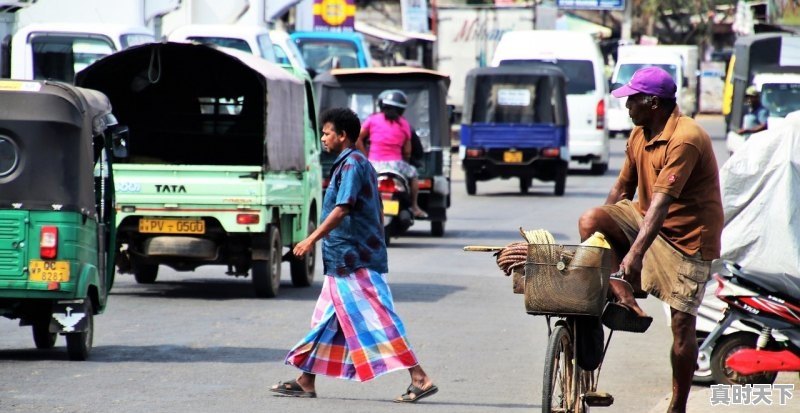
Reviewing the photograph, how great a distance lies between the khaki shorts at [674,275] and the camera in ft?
23.2

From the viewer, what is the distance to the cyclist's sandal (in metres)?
Result: 6.74

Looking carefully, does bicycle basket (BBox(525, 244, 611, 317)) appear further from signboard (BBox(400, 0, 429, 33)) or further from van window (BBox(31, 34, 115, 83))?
signboard (BBox(400, 0, 429, 33))

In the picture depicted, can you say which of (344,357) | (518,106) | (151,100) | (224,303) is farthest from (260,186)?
(518,106)

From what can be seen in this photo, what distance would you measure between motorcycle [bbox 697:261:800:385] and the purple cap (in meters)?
2.11

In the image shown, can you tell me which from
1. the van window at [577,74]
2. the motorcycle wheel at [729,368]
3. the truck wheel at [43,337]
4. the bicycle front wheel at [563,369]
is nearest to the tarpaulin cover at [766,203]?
the motorcycle wheel at [729,368]

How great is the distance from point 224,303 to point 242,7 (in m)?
16.0

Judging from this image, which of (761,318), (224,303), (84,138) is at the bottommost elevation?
(224,303)

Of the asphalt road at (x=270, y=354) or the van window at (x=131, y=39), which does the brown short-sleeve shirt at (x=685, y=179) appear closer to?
the asphalt road at (x=270, y=354)

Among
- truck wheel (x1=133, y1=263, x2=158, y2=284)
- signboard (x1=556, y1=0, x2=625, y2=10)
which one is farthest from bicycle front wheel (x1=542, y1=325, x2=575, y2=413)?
signboard (x1=556, y1=0, x2=625, y2=10)

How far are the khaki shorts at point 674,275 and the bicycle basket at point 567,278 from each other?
0.65 m

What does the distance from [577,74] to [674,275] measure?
24.4m

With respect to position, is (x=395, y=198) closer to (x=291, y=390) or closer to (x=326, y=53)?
(x=291, y=390)

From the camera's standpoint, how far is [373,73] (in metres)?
19.3

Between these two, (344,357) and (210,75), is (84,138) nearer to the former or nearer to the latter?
(344,357)
